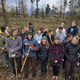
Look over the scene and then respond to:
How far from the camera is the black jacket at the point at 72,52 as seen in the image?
93.9 inches

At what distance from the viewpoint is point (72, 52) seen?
2424 millimetres

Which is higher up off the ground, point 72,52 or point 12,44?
point 12,44

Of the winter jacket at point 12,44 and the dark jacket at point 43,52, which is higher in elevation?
the winter jacket at point 12,44

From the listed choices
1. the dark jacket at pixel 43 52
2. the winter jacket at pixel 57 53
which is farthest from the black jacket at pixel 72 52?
the dark jacket at pixel 43 52

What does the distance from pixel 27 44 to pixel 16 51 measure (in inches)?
18.8

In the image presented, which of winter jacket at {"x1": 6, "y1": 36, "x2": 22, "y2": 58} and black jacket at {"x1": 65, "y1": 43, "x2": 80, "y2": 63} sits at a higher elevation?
winter jacket at {"x1": 6, "y1": 36, "x2": 22, "y2": 58}

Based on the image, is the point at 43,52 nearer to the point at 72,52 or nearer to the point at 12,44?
the point at 72,52

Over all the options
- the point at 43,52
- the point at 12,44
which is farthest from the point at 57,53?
the point at 12,44

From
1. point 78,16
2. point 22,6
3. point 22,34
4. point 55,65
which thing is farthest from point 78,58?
point 22,6

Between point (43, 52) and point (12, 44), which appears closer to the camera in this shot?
point (12, 44)

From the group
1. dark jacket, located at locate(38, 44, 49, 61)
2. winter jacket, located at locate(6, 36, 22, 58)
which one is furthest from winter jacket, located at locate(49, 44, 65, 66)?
winter jacket, located at locate(6, 36, 22, 58)

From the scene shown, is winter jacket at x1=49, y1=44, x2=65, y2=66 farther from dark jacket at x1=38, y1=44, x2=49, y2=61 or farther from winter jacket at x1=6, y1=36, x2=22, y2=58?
winter jacket at x1=6, y1=36, x2=22, y2=58

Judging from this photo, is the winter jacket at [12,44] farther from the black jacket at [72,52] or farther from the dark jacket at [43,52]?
the black jacket at [72,52]

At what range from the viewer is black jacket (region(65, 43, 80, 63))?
2.38 meters
